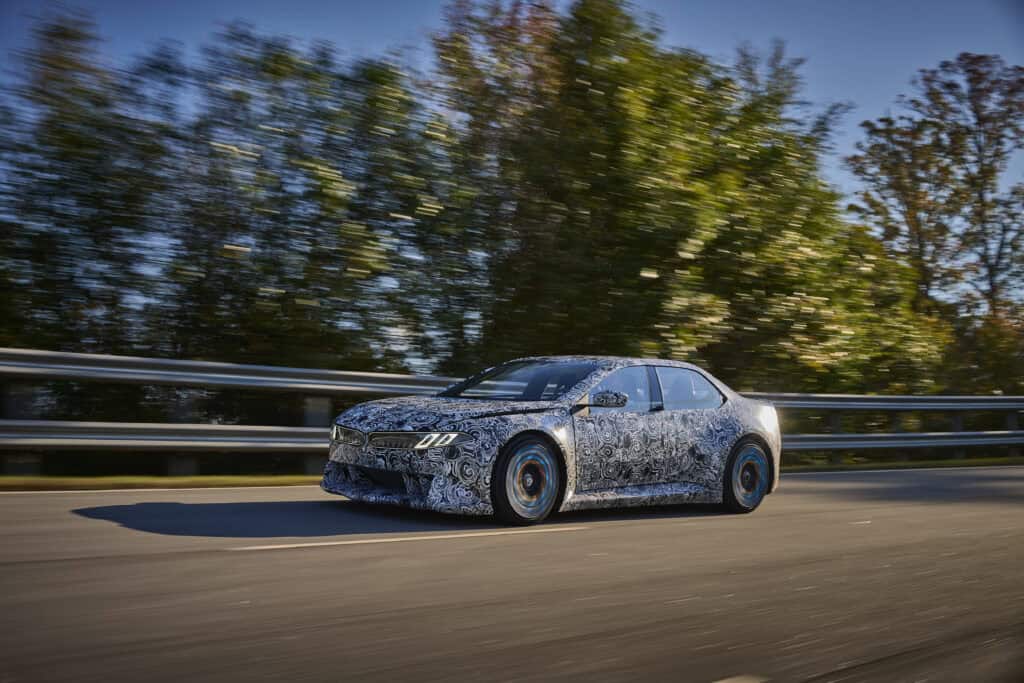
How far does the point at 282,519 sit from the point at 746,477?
449cm

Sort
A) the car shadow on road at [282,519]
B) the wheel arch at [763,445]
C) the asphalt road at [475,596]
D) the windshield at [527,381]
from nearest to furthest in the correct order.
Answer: the asphalt road at [475,596] → the car shadow on road at [282,519] → the windshield at [527,381] → the wheel arch at [763,445]

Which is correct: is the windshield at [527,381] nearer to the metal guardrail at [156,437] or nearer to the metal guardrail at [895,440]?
the metal guardrail at [156,437]

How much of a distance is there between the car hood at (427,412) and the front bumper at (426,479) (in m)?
0.20

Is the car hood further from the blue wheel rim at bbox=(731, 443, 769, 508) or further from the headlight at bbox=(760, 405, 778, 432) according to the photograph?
the headlight at bbox=(760, 405, 778, 432)

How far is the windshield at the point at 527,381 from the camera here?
8.39 metres

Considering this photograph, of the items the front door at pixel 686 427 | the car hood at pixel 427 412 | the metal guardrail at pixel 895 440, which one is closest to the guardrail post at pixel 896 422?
the metal guardrail at pixel 895 440

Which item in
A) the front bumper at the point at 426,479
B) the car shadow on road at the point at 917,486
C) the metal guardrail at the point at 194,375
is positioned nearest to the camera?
the front bumper at the point at 426,479

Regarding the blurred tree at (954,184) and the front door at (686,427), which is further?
the blurred tree at (954,184)

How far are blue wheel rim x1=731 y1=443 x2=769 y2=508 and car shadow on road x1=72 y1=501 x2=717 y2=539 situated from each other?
1.33 metres

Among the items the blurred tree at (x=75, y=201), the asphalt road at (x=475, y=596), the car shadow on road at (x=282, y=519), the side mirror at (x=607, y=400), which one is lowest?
the asphalt road at (x=475, y=596)

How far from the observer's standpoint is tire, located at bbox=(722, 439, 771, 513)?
9.26 m

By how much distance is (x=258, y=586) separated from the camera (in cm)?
504

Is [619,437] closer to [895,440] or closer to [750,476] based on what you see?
[750,476]

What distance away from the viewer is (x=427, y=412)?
765cm
